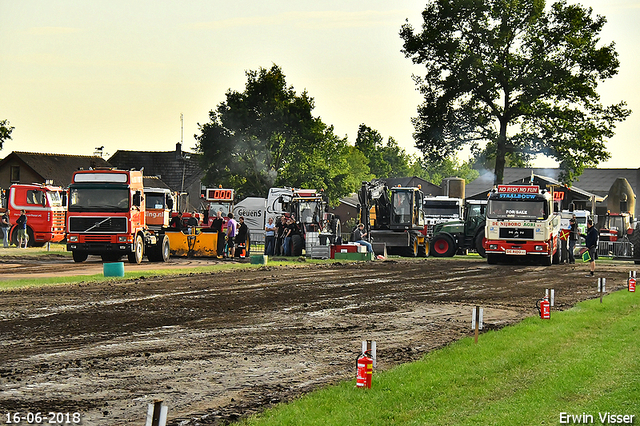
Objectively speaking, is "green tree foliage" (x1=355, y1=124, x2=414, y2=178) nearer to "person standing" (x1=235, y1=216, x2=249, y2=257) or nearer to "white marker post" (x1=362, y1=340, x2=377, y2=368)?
"person standing" (x1=235, y1=216, x2=249, y2=257)

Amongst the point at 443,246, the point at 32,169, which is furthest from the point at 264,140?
the point at 443,246

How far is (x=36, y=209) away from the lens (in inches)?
1628

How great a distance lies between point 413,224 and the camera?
144ft

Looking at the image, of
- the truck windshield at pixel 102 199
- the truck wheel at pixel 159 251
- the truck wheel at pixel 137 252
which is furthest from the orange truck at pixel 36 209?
the truck windshield at pixel 102 199

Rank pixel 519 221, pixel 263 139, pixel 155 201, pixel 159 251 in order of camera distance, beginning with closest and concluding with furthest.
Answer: pixel 159 251 < pixel 519 221 < pixel 155 201 < pixel 263 139

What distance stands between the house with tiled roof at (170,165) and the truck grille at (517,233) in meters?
65.7

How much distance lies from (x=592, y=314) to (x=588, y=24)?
42991mm

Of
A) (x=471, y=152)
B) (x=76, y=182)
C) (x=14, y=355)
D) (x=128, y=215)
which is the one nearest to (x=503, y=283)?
(x=128, y=215)

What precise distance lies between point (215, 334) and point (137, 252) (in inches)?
734

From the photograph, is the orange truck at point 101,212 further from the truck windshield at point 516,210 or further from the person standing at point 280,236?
the truck windshield at point 516,210

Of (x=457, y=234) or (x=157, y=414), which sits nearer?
(x=157, y=414)

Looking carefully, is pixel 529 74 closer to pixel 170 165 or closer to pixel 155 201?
pixel 155 201

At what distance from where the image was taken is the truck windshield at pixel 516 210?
118 feet

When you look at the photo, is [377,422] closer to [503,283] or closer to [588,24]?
[503,283]
